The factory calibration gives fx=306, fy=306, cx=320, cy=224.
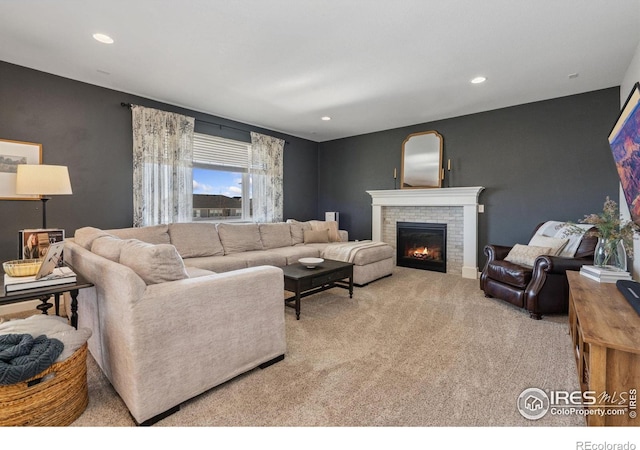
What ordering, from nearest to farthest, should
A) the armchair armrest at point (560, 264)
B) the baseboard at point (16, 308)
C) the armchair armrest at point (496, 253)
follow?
the armchair armrest at point (560, 264) → the baseboard at point (16, 308) → the armchair armrest at point (496, 253)

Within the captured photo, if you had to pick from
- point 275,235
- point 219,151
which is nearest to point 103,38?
point 219,151

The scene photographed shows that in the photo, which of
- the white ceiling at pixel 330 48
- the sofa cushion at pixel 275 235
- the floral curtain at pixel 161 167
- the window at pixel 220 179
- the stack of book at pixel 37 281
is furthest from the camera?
the window at pixel 220 179

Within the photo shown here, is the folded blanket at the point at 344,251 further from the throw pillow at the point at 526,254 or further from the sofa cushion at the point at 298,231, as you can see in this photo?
the throw pillow at the point at 526,254

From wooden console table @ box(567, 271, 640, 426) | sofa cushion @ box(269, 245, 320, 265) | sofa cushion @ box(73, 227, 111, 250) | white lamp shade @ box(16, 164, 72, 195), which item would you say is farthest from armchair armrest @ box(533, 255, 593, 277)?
white lamp shade @ box(16, 164, 72, 195)

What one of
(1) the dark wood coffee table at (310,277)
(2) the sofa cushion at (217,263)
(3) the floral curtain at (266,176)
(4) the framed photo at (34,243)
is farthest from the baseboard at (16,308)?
(3) the floral curtain at (266,176)

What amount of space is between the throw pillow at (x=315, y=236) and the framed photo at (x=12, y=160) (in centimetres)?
348

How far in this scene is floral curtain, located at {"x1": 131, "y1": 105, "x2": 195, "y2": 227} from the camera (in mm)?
4023

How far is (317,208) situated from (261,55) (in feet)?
13.7

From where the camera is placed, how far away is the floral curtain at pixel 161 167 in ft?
13.2

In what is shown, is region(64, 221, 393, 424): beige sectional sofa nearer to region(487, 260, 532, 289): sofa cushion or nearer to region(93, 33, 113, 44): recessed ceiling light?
region(93, 33, 113, 44): recessed ceiling light

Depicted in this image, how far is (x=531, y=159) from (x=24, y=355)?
17.9 ft

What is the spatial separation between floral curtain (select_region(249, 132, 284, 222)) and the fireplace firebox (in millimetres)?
2354

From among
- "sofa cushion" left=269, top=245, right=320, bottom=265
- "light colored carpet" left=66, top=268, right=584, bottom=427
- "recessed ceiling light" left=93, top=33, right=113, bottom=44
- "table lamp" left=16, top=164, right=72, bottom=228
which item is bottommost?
"light colored carpet" left=66, top=268, right=584, bottom=427
